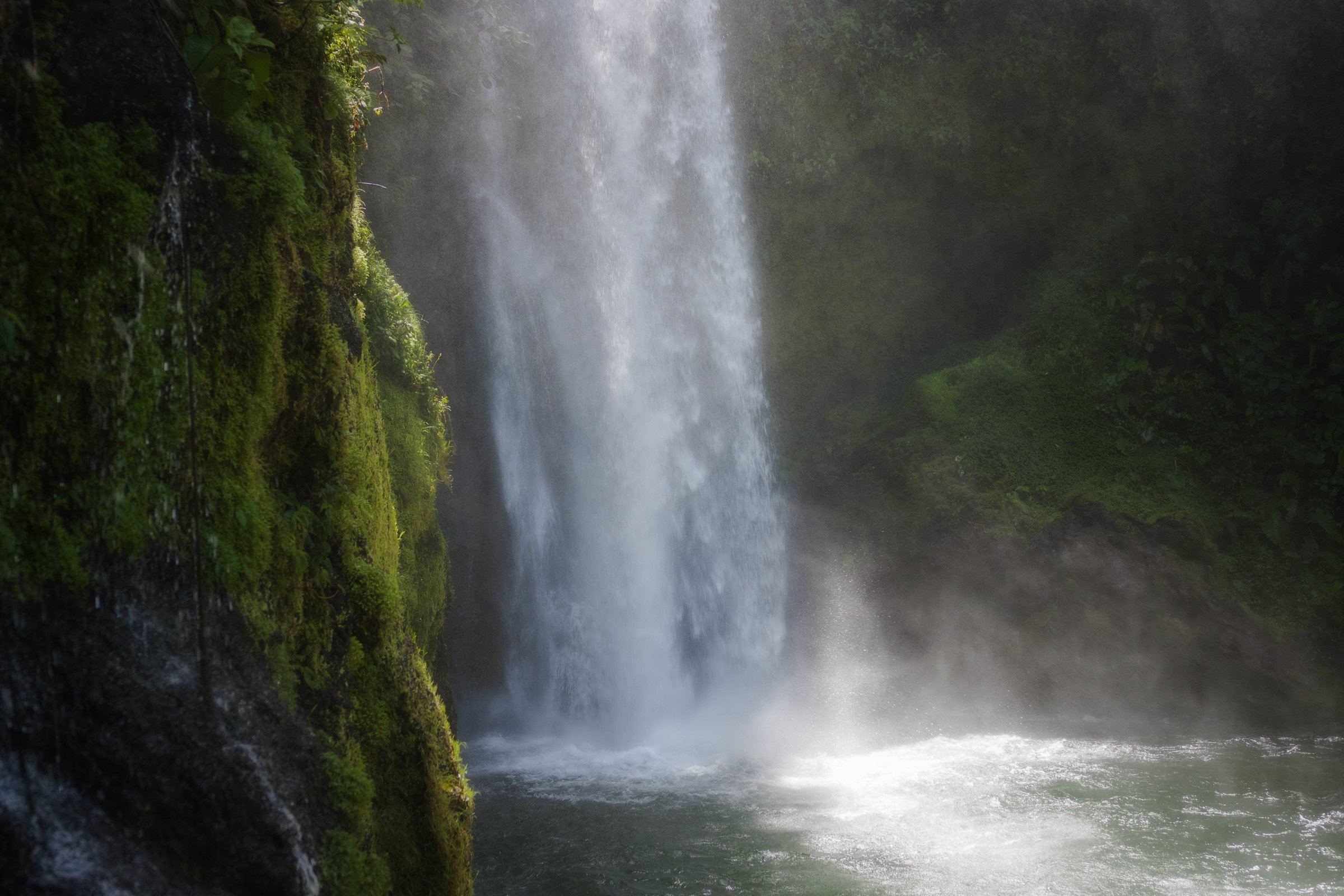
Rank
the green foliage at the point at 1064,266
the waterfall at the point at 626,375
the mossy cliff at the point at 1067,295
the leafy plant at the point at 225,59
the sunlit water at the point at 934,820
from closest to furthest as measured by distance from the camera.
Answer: the leafy plant at the point at 225,59, the sunlit water at the point at 934,820, the mossy cliff at the point at 1067,295, the green foliage at the point at 1064,266, the waterfall at the point at 626,375

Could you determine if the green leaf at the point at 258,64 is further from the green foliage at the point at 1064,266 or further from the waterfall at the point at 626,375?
the green foliage at the point at 1064,266

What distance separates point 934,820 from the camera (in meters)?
7.35

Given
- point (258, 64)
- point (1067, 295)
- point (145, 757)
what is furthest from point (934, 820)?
point (1067, 295)

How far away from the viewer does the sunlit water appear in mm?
6312

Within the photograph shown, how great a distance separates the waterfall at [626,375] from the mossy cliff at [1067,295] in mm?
949

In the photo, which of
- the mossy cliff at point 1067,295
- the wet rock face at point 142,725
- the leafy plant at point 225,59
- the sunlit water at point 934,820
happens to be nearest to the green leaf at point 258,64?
the leafy plant at point 225,59

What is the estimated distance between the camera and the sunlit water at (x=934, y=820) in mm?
6312

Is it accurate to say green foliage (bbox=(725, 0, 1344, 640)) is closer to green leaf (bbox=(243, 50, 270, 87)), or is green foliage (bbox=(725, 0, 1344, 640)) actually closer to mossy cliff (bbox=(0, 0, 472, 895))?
mossy cliff (bbox=(0, 0, 472, 895))

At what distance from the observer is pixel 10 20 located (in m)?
2.54

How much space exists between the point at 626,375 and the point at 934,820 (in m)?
7.57

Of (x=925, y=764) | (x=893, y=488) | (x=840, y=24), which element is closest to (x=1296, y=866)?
(x=925, y=764)

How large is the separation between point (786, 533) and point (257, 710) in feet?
33.7

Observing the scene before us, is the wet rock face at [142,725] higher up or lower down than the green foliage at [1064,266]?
lower down

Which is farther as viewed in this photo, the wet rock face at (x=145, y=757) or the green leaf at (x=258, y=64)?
the green leaf at (x=258, y=64)
